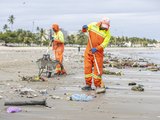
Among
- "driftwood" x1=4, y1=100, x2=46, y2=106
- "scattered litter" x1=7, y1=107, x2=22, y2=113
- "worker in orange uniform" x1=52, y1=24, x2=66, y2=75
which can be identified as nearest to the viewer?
"scattered litter" x1=7, y1=107, x2=22, y2=113

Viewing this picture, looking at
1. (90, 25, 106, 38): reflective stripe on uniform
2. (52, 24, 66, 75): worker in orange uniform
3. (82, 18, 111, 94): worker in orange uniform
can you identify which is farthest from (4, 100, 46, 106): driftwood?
(52, 24, 66, 75): worker in orange uniform

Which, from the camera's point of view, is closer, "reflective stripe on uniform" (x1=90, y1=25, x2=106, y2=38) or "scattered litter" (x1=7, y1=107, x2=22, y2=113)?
"scattered litter" (x1=7, y1=107, x2=22, y2=113)

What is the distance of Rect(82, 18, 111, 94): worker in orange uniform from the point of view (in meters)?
12.7

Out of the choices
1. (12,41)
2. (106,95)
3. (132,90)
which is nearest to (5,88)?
(106,95)

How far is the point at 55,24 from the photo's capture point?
1789 cm

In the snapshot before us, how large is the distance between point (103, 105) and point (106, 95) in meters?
1.98

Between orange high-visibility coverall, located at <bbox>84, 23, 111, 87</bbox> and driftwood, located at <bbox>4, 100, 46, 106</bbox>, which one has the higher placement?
orange high-visibility coverall, located at <bbox>84, 23, 111, 87</bbox>

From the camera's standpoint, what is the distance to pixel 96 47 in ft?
41.7

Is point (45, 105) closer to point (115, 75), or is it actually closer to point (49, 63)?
point (49, 63)

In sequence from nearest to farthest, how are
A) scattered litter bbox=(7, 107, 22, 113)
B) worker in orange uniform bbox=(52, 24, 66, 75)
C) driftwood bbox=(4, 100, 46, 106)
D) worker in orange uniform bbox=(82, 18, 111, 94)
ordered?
scattered litter bbox=(7, 107, 22, 113), driftwood bbox=(4, 100, 46, 106), worker in orange uniform bbox=(82, 18, 111, 94), worker in orange uniform bbox=(52, 24, 66, 75)

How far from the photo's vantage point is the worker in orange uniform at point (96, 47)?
1266cm

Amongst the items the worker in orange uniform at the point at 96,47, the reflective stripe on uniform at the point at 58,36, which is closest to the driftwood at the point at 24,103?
the worker in orange uniform at the point at 96,47

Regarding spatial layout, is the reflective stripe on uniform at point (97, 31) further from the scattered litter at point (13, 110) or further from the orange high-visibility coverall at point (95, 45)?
the scattered litter at point (13, 110)

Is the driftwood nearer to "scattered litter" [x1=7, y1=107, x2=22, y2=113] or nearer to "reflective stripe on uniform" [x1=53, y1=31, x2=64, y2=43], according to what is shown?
"scattered litter" [x1=7, y1=107, x2=22, y2=113]
